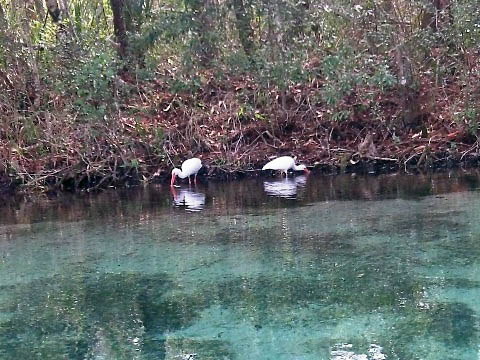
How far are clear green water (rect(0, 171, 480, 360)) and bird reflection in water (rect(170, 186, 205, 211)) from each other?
6cm

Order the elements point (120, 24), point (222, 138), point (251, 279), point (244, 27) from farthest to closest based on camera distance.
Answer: point (120, 24) < point (222, 138) < point (244, 27) < point (251, 279)

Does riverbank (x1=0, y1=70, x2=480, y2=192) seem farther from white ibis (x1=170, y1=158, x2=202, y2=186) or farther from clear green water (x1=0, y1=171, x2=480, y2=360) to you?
clear green water (x1=0, y1=171, x2=480, y2=360)

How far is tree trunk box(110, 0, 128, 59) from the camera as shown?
949cm

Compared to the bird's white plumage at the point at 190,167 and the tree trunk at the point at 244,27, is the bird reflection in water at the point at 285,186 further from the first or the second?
the tree trunk at the point at 244,27

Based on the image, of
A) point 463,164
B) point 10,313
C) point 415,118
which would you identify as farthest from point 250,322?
point 415,118

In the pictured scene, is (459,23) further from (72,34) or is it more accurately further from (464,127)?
(72,34)

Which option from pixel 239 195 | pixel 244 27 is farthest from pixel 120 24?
pixel 239 195

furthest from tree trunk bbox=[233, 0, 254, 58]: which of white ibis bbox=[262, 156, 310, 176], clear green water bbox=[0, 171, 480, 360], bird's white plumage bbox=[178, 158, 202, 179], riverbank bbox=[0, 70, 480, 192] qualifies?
clear green water bbox=[0, 171, 480, 360]

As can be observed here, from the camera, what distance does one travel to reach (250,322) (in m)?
3.65

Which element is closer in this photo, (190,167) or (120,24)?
(190,167)

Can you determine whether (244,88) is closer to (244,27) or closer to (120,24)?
(244,27)

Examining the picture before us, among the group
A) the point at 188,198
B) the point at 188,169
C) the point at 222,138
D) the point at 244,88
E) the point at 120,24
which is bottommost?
the point at 188,198

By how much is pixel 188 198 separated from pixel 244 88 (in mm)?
2639

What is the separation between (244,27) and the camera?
9.02 metres
